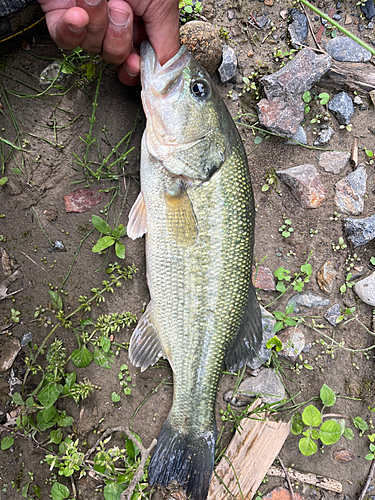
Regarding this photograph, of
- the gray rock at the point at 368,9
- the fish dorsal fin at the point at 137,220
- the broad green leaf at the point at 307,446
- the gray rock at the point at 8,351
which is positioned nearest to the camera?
the fish dorsal fin at the point at 137,220

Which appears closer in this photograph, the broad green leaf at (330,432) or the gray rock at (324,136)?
the broad green leaf at (330,432)

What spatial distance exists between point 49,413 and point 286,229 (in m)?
2.25

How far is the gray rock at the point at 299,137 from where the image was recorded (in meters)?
2.83

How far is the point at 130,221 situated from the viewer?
7.80 ft

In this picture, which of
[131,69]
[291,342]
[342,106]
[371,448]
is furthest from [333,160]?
[371,448]

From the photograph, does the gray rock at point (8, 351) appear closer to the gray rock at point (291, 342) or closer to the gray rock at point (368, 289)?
the gray rock at point (291, 342)

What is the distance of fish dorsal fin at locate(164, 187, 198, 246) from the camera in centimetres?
216

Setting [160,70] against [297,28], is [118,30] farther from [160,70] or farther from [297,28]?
[297,28]

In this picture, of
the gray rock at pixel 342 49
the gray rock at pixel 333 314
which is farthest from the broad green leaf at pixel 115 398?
the gray rock at pixel 342 49

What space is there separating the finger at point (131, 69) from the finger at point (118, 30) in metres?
0.09

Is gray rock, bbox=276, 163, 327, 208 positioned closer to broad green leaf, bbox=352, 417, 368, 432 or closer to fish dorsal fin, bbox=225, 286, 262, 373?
fish dorsal fin, bbox=225, 286, 262, 373

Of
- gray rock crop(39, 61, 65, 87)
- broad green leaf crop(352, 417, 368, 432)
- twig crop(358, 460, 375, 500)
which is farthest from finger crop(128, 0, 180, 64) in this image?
twig crop(358, 460, 375, 500)

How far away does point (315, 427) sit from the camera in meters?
2.78

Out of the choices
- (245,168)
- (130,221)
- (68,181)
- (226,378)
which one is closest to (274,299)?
(226,378)
